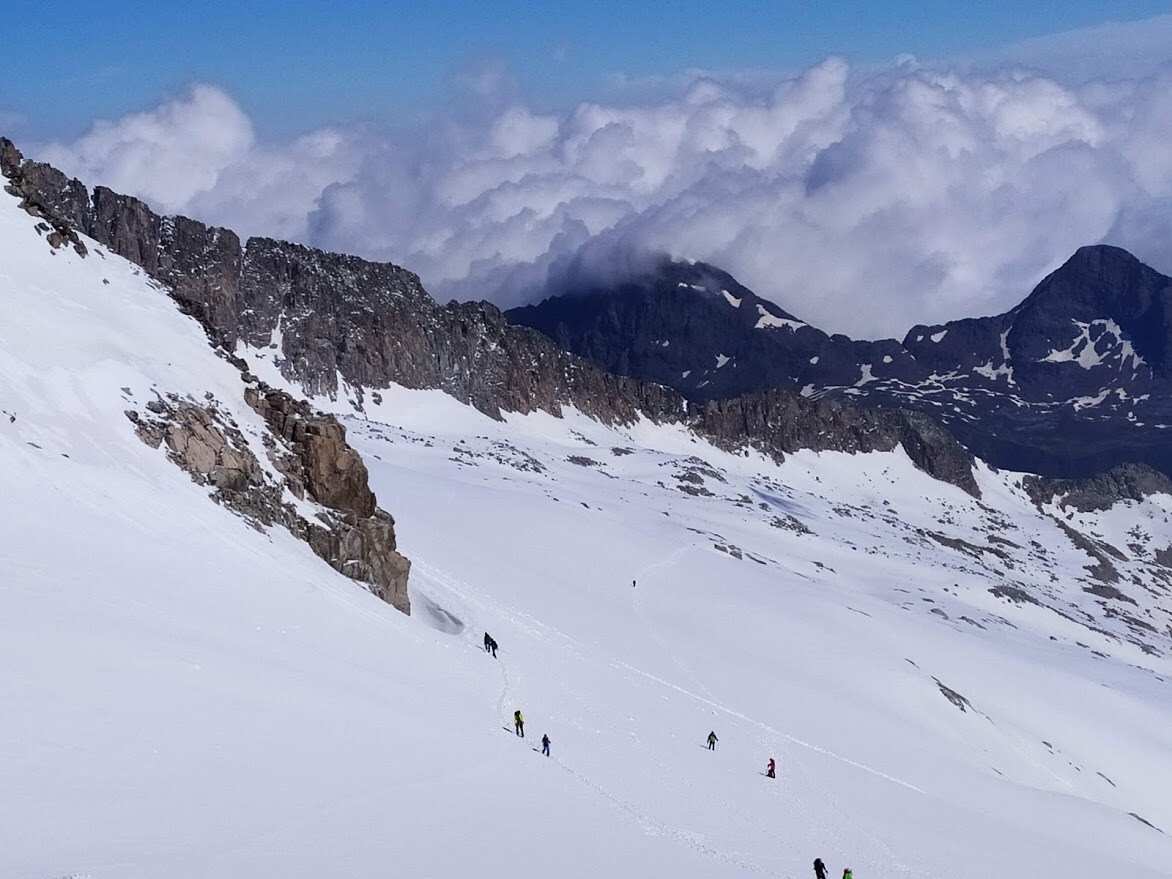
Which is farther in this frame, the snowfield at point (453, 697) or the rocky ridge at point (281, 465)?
the rocky ridge at point (281, 465)

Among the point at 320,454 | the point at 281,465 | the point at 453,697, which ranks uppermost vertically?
the point at 320,454

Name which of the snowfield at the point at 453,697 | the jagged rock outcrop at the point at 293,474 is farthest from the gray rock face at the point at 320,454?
the snowfield at the point at 453,697

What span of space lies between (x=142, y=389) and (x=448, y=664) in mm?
14556

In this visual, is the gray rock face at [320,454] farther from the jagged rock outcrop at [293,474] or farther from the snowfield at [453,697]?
the snowfield at [453,697]

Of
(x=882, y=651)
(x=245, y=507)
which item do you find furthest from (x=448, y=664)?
(x=882, y=651)

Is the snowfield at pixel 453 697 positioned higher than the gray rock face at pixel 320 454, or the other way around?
the gray rock face at pixel 320 454

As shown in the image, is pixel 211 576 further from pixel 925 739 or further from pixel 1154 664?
pixel 1154 664

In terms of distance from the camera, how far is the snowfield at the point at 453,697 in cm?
1980

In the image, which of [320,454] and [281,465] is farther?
[320,454]

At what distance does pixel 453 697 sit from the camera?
35.3 meters

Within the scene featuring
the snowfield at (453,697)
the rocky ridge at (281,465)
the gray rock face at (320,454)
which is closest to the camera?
the snowfield at (453,697)

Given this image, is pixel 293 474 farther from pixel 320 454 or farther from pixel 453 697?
pixel 453 697

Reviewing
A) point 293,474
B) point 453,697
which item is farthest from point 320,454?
point 453,697

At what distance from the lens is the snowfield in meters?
19.8
